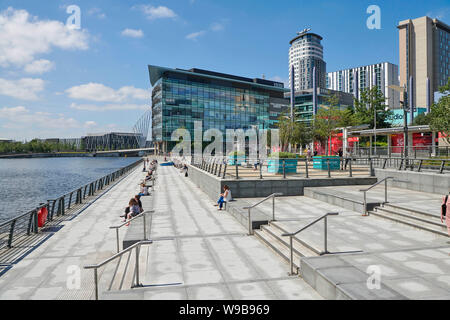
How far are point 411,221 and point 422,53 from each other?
14132 centimetres

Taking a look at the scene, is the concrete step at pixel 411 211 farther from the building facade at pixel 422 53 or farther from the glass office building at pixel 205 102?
the building facade at pixel 422 53

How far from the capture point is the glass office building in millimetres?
93062

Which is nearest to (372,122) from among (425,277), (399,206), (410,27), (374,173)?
(374,173)

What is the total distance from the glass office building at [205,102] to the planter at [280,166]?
3045 inches

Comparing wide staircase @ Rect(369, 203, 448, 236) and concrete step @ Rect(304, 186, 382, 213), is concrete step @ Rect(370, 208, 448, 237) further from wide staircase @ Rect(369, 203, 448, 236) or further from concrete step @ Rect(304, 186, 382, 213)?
concrete step @ Rect(304, 186, 382, 213)

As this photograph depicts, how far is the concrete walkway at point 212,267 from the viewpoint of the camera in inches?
205

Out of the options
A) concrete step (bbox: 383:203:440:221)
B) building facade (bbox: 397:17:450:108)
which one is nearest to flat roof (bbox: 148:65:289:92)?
building facade (bbox: 397:17:450:108)

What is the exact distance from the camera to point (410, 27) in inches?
4759

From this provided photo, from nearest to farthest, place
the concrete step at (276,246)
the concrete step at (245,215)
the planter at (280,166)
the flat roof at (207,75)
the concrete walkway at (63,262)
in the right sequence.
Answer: the concrete walkway at (63,262) < the concrete step at (276,246) < the concrete step at (245,215) < the planter at (280,166) < the flat roof at (207,75)

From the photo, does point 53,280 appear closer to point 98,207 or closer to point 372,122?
point 98,207

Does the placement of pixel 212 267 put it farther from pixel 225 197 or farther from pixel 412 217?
pixel 225 197

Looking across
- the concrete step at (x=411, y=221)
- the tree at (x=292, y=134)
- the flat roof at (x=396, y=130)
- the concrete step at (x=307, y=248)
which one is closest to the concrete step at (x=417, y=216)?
the concrete step at (x=411, y=221)

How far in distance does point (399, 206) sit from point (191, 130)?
292 ft

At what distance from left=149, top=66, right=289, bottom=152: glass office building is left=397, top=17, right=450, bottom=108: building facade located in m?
54.7
